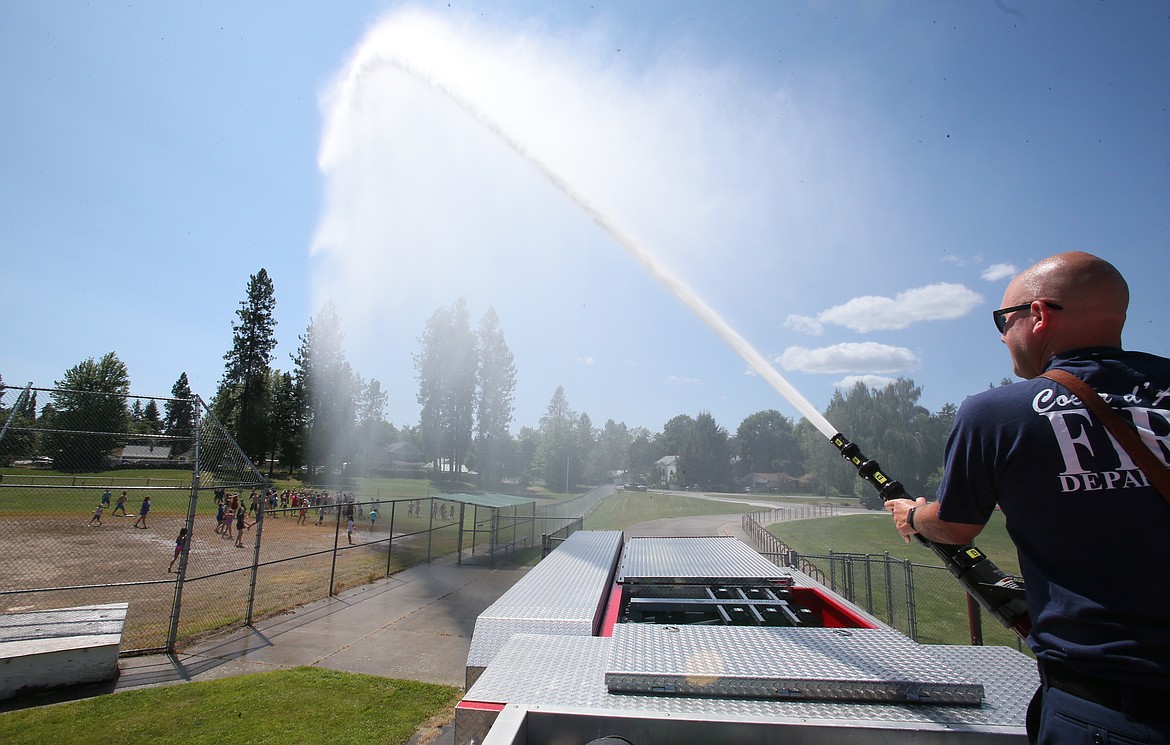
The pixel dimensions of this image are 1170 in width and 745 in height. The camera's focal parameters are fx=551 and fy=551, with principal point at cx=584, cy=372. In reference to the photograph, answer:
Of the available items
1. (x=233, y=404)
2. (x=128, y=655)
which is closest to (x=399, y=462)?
(x=233, y=404)

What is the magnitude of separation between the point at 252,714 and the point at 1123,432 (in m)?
8.68

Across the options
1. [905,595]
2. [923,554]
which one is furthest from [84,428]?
[923,554]

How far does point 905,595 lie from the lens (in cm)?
1410

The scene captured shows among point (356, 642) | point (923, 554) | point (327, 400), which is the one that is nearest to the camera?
point (356, 642)

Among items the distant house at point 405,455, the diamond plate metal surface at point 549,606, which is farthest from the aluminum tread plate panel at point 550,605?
the distant house at point 405,455

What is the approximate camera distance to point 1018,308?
77.5 inches

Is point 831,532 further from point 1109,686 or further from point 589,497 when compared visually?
point 1109,686

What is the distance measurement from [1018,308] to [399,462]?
2645 inches

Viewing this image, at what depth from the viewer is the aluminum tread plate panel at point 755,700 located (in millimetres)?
2051

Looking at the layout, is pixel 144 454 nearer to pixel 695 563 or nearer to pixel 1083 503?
pixel 695 563

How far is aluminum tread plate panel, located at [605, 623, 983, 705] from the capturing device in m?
2.21

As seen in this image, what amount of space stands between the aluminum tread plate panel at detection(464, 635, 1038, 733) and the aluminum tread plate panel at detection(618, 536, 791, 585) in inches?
93.2

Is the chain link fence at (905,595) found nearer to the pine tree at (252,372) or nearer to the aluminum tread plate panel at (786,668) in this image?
the aluminum tread plate panel at (786,668)

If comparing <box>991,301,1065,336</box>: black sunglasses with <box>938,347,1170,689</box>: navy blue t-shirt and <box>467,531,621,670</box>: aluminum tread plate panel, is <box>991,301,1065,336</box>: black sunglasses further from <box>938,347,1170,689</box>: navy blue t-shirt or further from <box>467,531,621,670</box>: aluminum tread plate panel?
<box>467,531,621,670</box>: aluminum tread plate panel
